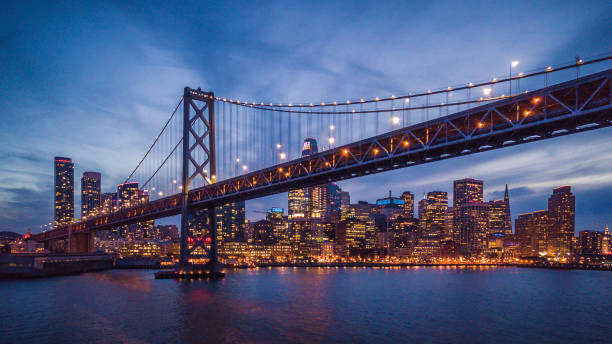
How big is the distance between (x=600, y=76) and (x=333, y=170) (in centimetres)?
2198

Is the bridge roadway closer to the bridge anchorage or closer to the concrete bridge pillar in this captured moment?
the bridge anchorage

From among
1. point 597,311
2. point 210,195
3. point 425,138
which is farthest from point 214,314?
point 597,311

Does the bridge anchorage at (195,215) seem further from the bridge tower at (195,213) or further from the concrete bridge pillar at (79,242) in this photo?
the concrete bridge pillar at (79,242)

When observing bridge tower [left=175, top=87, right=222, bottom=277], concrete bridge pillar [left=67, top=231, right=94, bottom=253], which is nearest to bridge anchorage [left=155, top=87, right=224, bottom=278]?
bridge tower [left=175, top=87, right=222, bottom=277]

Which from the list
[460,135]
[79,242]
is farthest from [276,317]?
[79,242]

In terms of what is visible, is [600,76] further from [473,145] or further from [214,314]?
[214,314]

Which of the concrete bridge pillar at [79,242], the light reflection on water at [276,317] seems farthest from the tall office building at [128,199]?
the light reflection on water at [276,317]

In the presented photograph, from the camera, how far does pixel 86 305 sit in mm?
37656

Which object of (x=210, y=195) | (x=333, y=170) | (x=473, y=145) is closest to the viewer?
(x=473, y=145)

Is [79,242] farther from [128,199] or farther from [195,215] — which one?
[195,215]

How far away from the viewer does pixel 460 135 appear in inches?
1238

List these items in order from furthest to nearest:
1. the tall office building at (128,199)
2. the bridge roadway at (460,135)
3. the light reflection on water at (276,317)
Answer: the tall office building at (128,199) → the light reflection on water at (276,317) → the bridge roadway at (460,135)

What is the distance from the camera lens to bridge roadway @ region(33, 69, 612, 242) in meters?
24.2

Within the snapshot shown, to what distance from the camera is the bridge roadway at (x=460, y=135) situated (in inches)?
955
